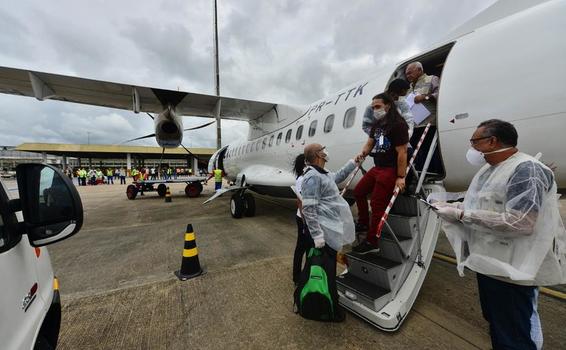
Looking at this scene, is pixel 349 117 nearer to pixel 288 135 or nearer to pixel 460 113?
pixel 460 113

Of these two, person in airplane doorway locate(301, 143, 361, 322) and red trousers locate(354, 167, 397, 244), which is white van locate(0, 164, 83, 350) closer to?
person in airplane doorway locate(301, 143, 361, 322)

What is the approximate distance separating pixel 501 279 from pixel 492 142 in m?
0.91

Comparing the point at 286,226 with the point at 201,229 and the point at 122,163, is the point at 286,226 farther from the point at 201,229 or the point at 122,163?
the point at 122,163

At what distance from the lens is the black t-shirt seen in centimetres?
278

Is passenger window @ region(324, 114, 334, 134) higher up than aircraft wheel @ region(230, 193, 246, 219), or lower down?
higher up

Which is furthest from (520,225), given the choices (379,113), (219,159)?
(219,159)

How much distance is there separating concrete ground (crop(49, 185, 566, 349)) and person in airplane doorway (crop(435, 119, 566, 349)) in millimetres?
786

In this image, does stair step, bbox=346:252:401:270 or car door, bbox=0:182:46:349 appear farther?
stair step, bbox=346:252:401:270

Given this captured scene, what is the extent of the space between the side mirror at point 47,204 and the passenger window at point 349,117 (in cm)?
443

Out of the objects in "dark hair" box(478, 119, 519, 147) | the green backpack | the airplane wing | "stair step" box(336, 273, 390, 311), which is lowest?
"stair step" box(336, 273, 390, 311)

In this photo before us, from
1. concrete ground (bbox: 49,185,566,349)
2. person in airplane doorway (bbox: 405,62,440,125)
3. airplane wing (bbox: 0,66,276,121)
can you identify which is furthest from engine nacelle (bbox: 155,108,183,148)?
person in airplane doorway (bbox: 405,62,440,125)

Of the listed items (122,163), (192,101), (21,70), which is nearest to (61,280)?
(21,70)

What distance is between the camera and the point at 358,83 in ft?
17.4

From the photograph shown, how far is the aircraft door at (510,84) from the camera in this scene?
2.60 meters
